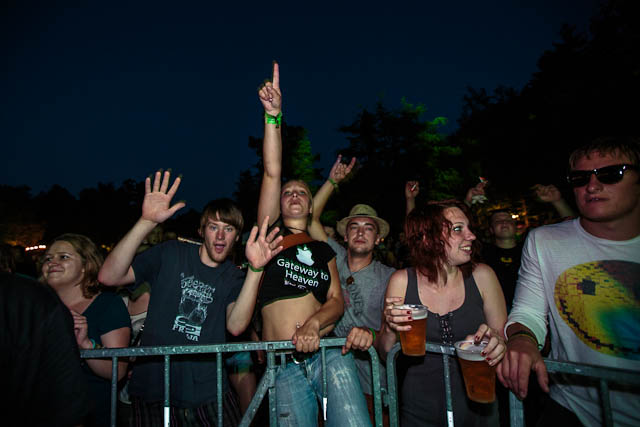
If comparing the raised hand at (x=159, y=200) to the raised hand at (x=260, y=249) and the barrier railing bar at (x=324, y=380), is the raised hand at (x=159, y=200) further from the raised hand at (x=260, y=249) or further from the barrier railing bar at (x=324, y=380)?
the barrier railing bar at (x=324, y=380)

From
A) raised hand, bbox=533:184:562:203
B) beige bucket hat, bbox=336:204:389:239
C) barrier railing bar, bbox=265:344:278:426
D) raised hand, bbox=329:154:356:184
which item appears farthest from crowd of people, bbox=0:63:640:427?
raised hand, bbox=533:184:562:203

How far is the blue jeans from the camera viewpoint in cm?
243

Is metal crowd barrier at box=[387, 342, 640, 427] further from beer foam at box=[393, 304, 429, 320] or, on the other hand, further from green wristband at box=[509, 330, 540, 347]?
beer foam at box=[393, 304, 429, 320]

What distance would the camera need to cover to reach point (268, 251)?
2.59 m

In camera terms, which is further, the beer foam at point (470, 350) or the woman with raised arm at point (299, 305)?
the woman with raised arm at point (299, 305)

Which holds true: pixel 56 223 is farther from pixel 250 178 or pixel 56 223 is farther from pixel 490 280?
pixel 490 280

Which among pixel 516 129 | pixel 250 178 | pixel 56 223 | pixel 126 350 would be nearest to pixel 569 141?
pixel 516 129

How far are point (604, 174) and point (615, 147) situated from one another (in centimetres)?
19

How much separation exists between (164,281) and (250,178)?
27.8m

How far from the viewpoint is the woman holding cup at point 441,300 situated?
7.89 ft

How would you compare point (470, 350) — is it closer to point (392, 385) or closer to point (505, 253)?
point (392, 385)

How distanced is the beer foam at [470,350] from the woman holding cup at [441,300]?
44 centimetres

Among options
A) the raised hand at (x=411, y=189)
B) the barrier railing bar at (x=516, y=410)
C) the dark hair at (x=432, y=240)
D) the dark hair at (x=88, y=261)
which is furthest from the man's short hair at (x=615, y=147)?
the dark hair at (x=88, y=261)

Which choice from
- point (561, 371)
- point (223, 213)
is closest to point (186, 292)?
point (223, 213)
